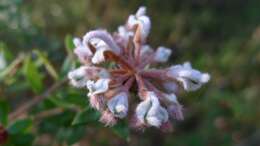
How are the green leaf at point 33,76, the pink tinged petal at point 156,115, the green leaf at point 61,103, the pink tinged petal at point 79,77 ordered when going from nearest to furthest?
the pink tinged petal at point 156,115 → the pink tinged petal at point 79,77 → the green leaf at point 61,103 → the green leaf at point 33,76

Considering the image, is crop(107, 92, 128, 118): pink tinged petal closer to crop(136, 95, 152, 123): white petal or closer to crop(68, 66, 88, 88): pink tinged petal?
crop(136, 95, 152, 123): white petal

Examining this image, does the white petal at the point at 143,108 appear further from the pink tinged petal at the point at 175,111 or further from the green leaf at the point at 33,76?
the green leaf at the point at 33,76

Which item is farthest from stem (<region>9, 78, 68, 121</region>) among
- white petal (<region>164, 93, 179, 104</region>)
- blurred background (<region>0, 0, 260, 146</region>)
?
white petal (<region>164, 93, 179, 104</region>)

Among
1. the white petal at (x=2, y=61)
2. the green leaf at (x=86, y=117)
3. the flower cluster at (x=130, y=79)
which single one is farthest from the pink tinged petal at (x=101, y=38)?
the white petal at (x=2, y=61)

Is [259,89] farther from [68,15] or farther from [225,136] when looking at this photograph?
[68,15]

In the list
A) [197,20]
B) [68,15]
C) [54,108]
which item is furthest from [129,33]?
[197,20]
